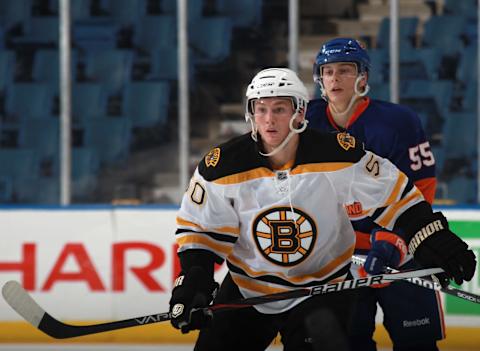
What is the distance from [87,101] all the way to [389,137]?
3.51m

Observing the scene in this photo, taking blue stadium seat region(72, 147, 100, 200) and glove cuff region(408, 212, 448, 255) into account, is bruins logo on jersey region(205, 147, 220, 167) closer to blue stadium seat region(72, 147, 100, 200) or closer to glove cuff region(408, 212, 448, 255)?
glove cuff region(408, 212, 448, 255)

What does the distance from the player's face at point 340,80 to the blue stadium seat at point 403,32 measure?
9.34 feet

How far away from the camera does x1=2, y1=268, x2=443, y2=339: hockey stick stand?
3.05m

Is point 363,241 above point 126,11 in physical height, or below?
below

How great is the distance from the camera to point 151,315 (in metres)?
3.19

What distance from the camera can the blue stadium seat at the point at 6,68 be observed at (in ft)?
22.9

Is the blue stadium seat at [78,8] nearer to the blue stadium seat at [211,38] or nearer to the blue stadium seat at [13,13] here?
the blue stadium seat at [13,13]

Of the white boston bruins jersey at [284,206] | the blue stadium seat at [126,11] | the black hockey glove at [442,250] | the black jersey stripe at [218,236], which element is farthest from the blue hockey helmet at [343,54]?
the blue stadium seat at [126,11]

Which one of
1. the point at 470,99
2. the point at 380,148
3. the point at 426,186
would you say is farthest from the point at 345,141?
the point at 470,99

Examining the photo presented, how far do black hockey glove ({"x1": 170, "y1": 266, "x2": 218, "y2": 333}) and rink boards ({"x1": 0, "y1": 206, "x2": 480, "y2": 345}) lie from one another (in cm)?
213

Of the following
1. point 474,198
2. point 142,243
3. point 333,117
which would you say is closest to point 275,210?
point 333,117

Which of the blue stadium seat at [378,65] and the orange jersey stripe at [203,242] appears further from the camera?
the blue stadium seat at [378,65]

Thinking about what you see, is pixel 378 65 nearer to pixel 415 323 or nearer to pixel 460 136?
pixel 460 136

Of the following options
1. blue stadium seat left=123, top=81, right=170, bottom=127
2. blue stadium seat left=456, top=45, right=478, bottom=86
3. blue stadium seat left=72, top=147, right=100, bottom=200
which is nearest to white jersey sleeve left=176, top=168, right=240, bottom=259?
blue stadium seat left=72, top=147, right=100, bottom=200
